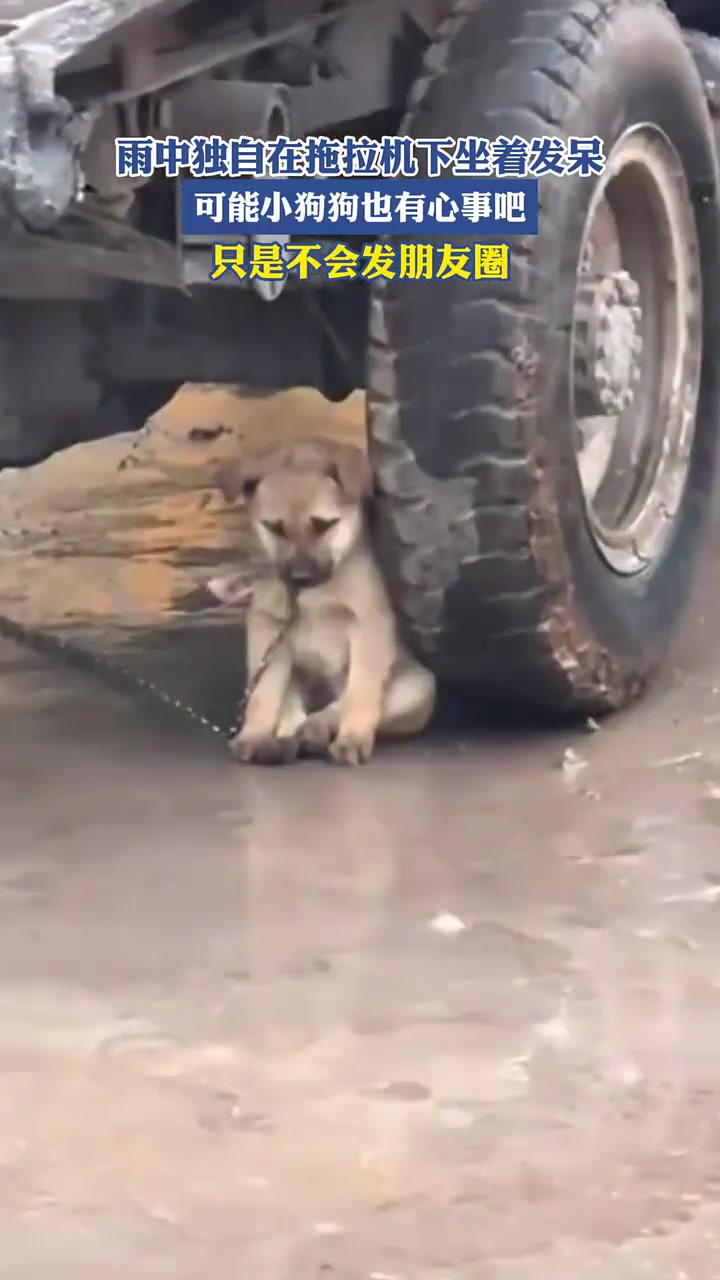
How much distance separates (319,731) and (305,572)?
0.67 ft

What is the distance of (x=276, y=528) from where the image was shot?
8.07 ft

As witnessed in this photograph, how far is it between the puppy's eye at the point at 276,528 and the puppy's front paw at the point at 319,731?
233mm

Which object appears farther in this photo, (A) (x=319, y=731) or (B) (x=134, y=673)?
(B) (x=134, y=673)

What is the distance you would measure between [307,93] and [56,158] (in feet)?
2.02

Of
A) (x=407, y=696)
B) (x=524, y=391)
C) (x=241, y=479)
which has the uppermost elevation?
(x=524, y=391)

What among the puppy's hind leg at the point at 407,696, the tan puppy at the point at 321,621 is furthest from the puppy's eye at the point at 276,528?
the puppy's hind leg at the point at 407,696

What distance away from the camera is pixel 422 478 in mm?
2285

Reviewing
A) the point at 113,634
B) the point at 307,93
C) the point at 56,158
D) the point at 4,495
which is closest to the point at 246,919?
the point at 56,158

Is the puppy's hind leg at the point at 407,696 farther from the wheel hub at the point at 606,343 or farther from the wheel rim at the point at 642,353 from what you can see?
the wheel hub at the point at 606,343

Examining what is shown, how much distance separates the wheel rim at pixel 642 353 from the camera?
101 inches

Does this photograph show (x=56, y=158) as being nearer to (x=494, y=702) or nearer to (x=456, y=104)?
(x=456, y=104)

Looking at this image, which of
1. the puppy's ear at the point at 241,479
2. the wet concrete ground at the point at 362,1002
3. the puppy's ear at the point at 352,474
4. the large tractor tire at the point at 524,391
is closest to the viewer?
the wet concrete ground at the point at 362,1002

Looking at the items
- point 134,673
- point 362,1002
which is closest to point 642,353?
point 134,673

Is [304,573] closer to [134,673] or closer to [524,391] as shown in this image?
[524,391]
